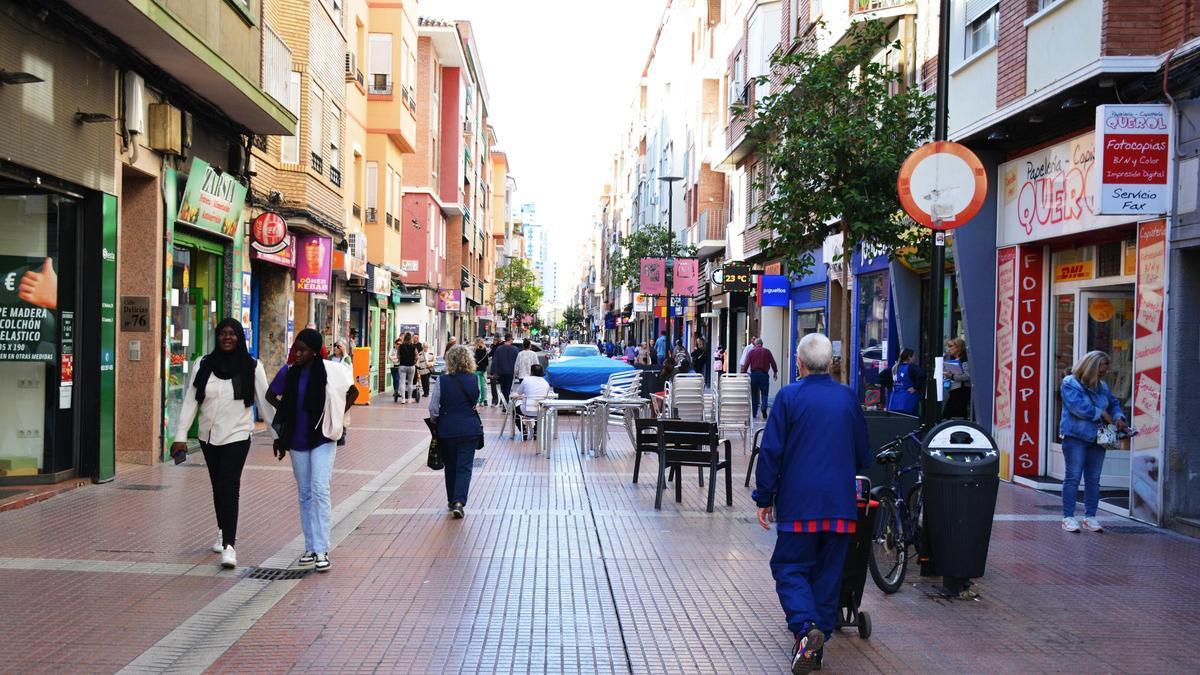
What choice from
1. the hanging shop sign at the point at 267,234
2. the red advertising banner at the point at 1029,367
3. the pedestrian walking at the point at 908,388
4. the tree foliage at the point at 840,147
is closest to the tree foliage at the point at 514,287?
the hanging shop sign at the point at 267,234

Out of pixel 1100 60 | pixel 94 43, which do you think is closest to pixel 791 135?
pixel 1100 60

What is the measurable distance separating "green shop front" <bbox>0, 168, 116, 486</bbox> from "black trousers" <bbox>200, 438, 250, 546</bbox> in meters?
4.29

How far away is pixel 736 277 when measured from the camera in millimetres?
33000

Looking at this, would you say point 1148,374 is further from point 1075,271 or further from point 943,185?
point 943,185

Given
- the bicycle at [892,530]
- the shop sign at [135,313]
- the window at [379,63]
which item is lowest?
the bicycle at [892,530]

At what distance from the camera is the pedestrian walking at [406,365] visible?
2877cm

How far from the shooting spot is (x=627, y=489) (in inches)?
504

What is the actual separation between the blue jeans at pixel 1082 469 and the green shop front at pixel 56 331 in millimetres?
9894

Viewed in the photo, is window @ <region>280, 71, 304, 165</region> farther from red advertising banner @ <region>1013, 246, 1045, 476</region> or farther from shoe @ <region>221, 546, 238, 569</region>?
shoe @ <region>221, 546, 238, 569</region>

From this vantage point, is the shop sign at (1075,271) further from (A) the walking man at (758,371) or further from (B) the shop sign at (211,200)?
(B) the shop sign at (211,200)

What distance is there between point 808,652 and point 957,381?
413 inches

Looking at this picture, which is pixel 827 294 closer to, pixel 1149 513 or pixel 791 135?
pixel 791 135

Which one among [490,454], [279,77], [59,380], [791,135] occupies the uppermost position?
[279,77]

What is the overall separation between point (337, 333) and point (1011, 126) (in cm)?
1794
